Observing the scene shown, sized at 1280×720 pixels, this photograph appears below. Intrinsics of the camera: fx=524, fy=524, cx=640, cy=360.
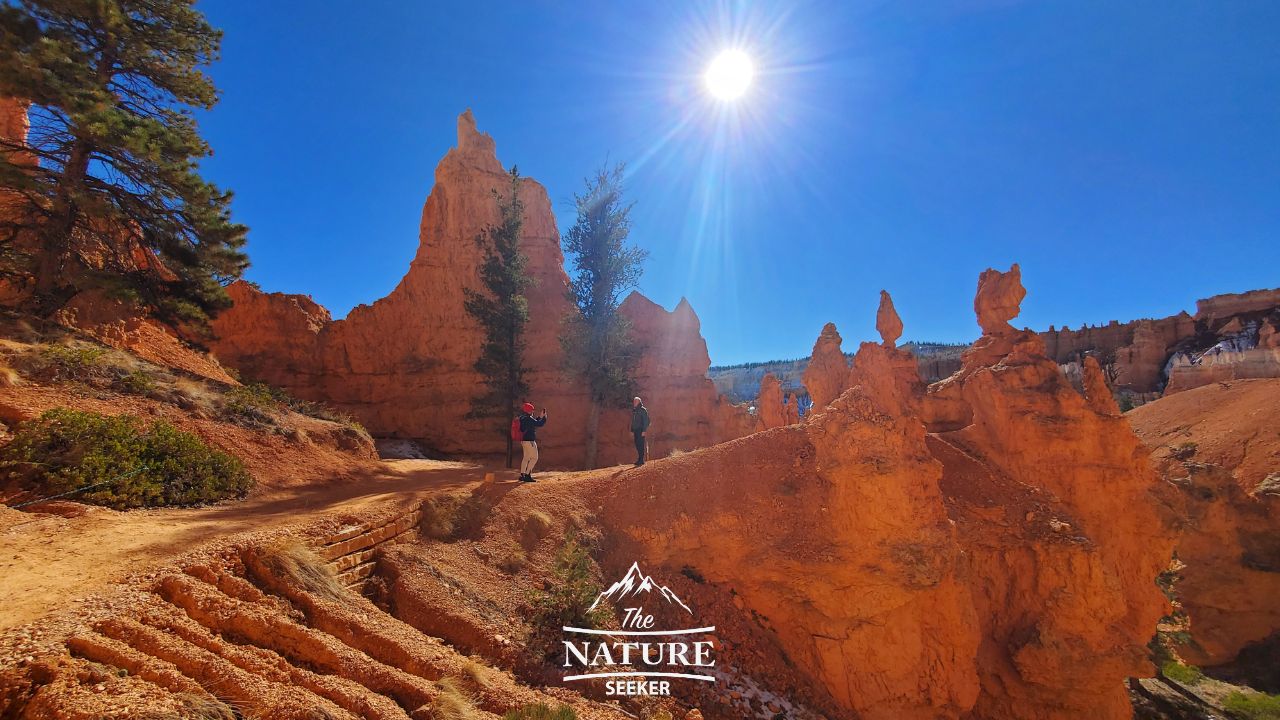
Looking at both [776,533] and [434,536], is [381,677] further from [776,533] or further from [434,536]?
[776,533]

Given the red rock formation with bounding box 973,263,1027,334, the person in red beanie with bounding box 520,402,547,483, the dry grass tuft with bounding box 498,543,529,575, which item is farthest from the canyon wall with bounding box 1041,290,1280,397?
the dry grass tuft with bounding box 498,543,529,575

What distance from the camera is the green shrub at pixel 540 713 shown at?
4.63m

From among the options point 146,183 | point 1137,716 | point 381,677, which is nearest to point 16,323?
point 146,183

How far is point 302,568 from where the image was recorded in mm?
5375

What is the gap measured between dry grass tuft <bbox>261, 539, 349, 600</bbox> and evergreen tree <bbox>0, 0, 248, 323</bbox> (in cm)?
961

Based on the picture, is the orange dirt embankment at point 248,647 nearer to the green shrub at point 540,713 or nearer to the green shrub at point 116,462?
the green shrub at point 540,713

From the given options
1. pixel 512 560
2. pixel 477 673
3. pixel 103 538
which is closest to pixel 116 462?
pixel 103 538

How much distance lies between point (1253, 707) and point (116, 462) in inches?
1043

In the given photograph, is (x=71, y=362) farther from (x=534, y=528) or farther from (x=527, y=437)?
(x=534, y=528)

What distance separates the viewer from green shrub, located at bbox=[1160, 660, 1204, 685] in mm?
16311

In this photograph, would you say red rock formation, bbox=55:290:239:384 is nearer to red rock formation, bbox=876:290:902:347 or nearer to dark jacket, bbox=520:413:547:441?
dark jacket, bbox=520:413:547:441

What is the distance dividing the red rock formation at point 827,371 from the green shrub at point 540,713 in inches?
470

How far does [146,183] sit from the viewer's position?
38.5ft

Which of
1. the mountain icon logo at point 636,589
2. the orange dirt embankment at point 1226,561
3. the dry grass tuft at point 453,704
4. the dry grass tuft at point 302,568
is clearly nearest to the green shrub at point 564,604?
the mountain icon logo at point 636,589
